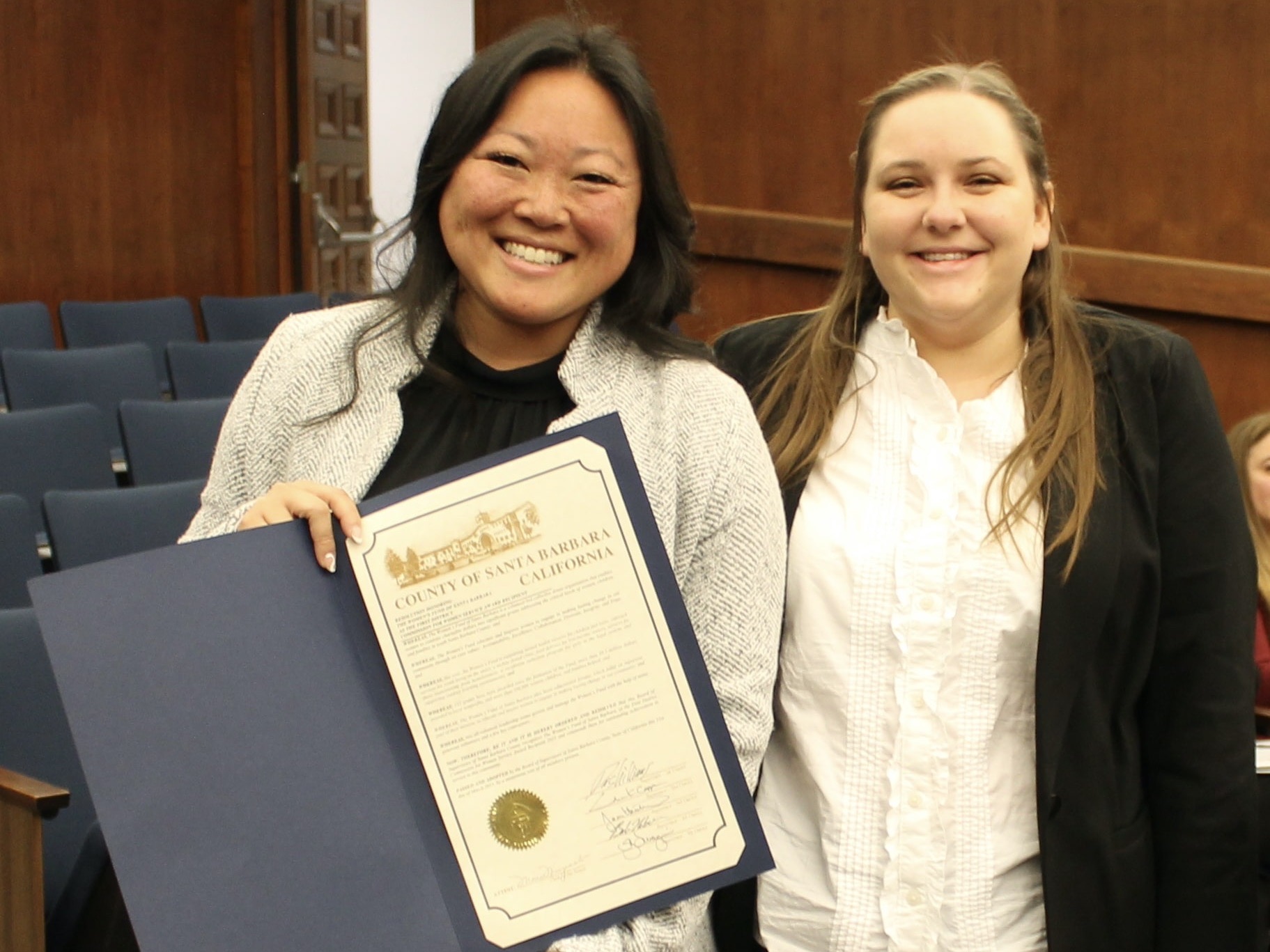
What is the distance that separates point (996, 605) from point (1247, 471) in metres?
1.80

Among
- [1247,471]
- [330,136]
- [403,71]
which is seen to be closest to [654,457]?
[1247,471]

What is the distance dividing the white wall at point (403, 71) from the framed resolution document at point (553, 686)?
8.30 m

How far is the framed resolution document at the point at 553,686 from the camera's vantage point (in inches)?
50.9

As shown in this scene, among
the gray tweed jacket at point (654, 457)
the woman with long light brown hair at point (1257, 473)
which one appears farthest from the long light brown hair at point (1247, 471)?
the gray tweed jacket at point (654, 457)

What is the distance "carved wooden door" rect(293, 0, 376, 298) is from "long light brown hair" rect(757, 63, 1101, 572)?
23.3ft

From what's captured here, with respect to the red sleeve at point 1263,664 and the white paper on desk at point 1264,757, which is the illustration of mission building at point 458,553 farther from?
the red sleeve at point 1263,664

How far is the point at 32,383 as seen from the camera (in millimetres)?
5227

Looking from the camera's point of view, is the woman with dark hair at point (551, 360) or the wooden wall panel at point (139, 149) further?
the wooden wall panel at point (139, 149)

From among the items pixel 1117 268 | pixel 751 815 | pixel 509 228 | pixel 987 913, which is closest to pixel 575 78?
pixel 509 228

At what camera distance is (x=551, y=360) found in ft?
4.99

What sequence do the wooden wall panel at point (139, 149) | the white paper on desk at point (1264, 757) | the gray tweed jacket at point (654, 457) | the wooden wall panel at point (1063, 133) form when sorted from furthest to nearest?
the wooden wall panel at point (139, 149)
the wooden wall panel at point (1063, 133)
the white paper on desk at point (1264, 757)
the gray tweed jacket at point (654, 457)

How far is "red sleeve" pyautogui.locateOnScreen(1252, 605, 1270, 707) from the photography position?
2.89 metres

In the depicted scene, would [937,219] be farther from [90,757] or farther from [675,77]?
[675,77]
